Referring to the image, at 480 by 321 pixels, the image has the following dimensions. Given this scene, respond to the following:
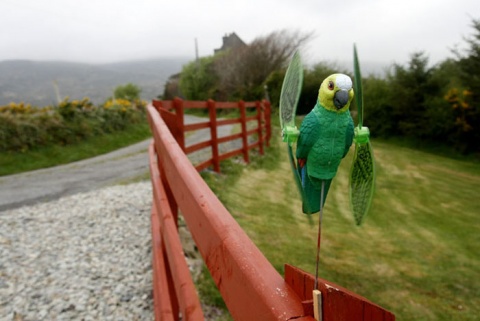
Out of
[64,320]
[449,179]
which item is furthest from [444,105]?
[64,320]

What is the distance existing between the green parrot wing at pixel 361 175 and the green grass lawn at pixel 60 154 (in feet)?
26.3

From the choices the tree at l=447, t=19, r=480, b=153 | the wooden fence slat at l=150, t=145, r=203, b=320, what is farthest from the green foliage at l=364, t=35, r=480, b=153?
the wooden fence slat at l=150, t=145, r=203, b=320

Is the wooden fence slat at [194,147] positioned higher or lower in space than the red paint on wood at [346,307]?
lower

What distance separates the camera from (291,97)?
77 centimetres

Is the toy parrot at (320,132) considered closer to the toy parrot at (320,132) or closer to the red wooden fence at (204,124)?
the toy parrot at (320,132)

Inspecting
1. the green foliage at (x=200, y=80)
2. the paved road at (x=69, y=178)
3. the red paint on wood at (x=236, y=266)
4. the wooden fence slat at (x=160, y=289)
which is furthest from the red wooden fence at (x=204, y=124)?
the green foliage at (x=200, y=80)

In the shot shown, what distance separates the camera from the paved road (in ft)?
17.7

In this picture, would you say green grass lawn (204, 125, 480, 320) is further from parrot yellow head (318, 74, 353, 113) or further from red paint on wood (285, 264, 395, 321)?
red paint on wood (285, 264, 395, 321)

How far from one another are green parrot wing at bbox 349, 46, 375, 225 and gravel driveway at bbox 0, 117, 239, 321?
2176mm

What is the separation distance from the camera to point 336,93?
729mm

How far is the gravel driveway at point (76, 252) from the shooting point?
266 cm

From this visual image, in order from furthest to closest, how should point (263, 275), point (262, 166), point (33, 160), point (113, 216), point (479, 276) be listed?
point (33, 160)
point (262, 166)
point (113, 216)
point (479, 276)
point (263, 275)

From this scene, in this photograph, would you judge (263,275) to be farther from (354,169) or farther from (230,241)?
(354,169)

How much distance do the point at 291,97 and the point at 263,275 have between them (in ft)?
1.15
